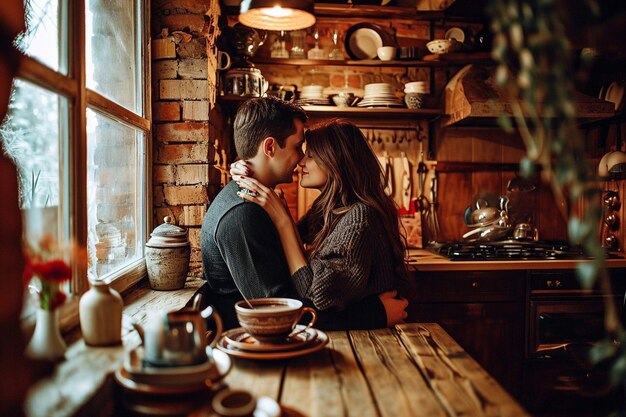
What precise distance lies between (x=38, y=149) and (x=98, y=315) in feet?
1.46

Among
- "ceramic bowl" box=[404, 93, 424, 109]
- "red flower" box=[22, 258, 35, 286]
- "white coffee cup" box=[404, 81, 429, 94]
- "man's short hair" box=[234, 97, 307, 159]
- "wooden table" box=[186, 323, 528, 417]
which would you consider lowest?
"wooden table" box=[186, 323, 528, 417]

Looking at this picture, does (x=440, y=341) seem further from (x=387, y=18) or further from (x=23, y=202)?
(x=387, y=18)

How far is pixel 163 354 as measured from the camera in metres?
1.27

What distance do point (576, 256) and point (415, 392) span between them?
2412 millimetres

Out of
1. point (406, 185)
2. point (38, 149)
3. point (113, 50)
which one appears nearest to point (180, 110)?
point (113, 50)

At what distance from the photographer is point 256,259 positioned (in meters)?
2.05

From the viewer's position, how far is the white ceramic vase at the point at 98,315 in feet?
4.75

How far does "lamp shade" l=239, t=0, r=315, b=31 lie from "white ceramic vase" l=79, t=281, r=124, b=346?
3.33ft

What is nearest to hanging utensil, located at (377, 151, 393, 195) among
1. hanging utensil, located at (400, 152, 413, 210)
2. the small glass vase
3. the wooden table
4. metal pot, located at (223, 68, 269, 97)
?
hanging utensil, located at (400, 152, 413, 210)

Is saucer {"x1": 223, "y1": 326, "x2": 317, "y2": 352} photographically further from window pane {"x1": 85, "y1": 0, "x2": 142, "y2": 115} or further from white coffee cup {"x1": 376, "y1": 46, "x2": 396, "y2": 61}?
white coffee cup {"x1": 376, "y1": 46, "x2": 396, "y2": 61}

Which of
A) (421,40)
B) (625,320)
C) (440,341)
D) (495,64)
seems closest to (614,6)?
(495,64)

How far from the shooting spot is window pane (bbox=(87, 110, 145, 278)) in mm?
1916

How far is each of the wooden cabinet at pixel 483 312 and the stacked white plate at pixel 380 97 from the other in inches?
42.1

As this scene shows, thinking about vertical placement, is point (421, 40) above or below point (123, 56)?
above
